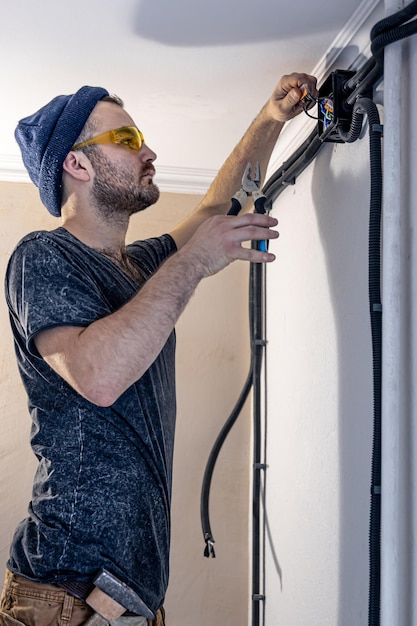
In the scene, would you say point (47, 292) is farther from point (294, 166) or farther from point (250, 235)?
point (294, 166)

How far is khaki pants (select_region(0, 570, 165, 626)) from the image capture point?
156 centimetres

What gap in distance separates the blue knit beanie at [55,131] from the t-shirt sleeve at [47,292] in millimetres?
331

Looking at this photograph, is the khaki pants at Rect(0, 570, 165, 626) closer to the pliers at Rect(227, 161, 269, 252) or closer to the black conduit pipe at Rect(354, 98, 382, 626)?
the black conduit pipe at Rect(354, 98, 382, 626)

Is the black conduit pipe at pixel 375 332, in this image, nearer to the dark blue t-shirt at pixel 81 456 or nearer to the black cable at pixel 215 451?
the dark blue t-shirt at pixel 81 456

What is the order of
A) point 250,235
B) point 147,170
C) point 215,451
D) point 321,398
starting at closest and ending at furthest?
point 250,235 < point 147,170 < point 321,398 < point 215,451

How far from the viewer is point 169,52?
216 cm

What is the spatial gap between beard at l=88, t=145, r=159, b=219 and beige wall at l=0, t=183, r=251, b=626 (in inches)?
51.3

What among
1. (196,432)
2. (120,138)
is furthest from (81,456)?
(196,432)

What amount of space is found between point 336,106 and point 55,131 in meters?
0.72

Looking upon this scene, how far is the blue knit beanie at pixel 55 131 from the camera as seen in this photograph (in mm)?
1879

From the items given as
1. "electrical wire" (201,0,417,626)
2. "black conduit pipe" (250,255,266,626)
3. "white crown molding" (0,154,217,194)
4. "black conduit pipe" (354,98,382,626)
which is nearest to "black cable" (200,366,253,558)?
"black conduit pipe" (250,255,266,626)

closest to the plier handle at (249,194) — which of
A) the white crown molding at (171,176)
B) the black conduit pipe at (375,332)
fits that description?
the black conduit pipe at (375,332)

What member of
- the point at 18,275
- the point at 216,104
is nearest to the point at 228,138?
the point at 216,104

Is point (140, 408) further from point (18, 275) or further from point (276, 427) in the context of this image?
point (276, 427)
